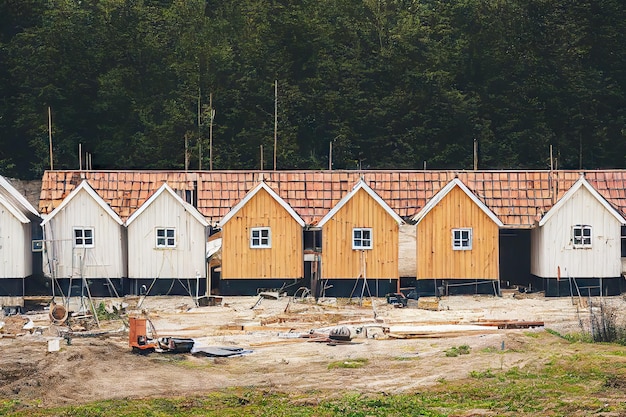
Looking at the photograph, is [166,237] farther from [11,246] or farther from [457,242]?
[457,242]

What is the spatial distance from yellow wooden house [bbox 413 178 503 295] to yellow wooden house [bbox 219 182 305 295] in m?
4.82

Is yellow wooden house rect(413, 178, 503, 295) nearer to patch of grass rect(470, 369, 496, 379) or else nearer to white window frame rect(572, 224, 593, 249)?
white window frame rect(572, 224, 593, 249)

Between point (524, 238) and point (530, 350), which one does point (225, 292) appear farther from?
point (530, 350)

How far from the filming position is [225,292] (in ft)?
158

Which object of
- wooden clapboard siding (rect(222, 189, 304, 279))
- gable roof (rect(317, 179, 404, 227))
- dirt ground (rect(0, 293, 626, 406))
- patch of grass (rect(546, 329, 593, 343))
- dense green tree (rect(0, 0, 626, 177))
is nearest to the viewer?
dirt ground (rect(0, 293, 626, 406))

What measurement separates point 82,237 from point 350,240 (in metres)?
10.4

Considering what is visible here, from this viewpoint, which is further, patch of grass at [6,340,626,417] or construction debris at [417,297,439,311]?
construction debris at [417,297,439,311]

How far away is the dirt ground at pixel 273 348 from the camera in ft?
105

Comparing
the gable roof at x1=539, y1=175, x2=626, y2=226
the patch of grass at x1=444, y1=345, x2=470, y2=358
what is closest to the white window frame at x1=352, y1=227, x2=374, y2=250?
the gable roof at x1=539, y1=175, x2=626, y2=226

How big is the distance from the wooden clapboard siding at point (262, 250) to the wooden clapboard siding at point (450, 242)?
4.86 metres

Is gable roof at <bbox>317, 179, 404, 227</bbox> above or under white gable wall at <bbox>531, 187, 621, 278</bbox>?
above

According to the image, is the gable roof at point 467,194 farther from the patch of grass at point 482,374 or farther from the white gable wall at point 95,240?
the patch of grass at point 482,374

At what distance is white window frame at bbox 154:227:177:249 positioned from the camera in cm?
4822

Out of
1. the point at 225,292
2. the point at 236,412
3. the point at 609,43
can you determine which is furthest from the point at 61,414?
the point at 609,43
